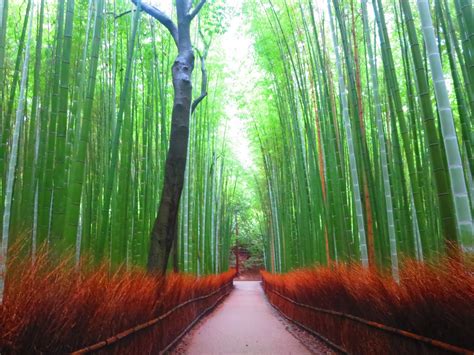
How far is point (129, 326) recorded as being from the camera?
6.75ft

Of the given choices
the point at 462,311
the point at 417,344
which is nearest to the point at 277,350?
the point at 417,344

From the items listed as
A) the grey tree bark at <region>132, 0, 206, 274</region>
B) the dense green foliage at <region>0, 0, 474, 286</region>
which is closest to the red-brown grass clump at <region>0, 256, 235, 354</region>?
the dense green foliage at <region>0, 0, 474, 286</region>

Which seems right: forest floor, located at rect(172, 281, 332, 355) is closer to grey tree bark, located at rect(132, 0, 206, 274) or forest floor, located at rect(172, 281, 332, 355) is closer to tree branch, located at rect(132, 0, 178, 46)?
grey tree bark, located at rect(132, 0, 206, 274)

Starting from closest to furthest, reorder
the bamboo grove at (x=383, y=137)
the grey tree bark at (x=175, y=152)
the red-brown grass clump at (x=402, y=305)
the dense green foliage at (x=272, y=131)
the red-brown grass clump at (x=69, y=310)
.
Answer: the red-brown grass clump at (x=69, y=310)
the red-brown grass clump at (x=402, y=305)
the bamboo grove at (x=383, y=137)
the dense green foliage at (x=272, y=131)
the grey tree bark at (x=175, y=152)

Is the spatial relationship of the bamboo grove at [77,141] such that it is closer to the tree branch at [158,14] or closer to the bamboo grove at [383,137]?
the tree branch at [158,14]

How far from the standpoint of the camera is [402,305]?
1653mm

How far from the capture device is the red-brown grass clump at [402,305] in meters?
1.23

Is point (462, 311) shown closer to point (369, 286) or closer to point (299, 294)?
point (369, 286)

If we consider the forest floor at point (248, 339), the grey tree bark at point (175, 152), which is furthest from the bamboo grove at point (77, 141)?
the forest floor at point (248, 339)

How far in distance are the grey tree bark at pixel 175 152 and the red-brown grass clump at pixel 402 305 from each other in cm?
126

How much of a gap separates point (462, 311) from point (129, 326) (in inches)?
59.4

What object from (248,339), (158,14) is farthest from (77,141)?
(248,339)

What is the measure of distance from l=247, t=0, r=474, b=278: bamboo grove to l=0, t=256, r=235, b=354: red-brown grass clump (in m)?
1.33

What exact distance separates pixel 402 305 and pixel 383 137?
54.9 inches
